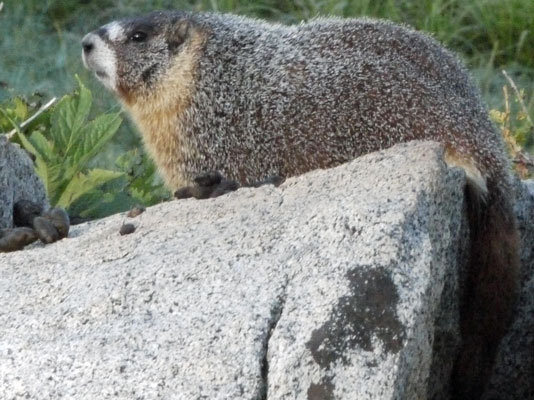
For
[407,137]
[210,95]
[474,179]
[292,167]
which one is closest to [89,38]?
[210,95]

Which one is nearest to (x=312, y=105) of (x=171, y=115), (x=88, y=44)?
(x=171, y=115)

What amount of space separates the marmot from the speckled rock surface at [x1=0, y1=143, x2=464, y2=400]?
1.54 feet

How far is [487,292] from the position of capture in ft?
10.0

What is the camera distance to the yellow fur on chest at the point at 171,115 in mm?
3924

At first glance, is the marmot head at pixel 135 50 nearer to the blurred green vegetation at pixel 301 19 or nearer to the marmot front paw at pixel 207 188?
the marmot front paw at pixel 207 188

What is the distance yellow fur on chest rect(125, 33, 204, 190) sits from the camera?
154 inches

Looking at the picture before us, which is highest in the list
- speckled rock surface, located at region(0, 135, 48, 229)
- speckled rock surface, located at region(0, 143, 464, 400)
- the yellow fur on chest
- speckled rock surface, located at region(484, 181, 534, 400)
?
speckled rock surface, located at region(0, 143, 464, 400)

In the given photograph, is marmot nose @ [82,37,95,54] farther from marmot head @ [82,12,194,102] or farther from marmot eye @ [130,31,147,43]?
marmot eye @ [130,31,147,43]

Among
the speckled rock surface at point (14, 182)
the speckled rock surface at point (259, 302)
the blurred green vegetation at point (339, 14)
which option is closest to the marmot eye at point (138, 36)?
the speckled rock surface at point (14, 182)

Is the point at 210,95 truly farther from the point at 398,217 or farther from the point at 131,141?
the point at 131,141

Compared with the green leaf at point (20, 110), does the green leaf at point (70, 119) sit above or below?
above

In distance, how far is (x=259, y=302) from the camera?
2.30 metres

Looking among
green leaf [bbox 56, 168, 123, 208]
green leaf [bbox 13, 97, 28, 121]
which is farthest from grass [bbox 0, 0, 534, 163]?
green leaf [bbox 56, 168, 123, 208]

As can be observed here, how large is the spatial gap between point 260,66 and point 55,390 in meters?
1.76
